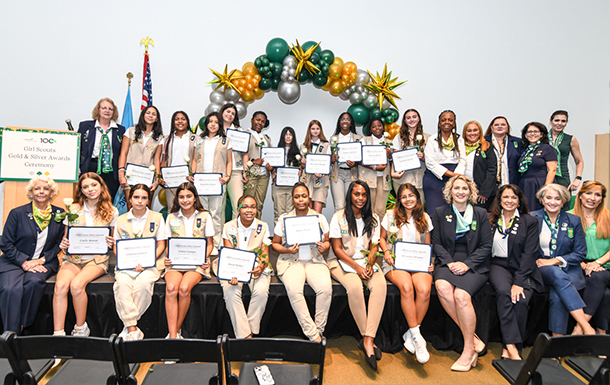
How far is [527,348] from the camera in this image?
354 cm

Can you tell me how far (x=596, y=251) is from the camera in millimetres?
3527

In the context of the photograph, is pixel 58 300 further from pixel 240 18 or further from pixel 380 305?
pixel 240 18

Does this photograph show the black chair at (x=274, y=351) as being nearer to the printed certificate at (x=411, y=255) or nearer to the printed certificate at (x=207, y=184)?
the printed certificate at (x=411, y=255)

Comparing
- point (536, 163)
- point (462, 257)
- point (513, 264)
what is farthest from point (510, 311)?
point (536, 163)

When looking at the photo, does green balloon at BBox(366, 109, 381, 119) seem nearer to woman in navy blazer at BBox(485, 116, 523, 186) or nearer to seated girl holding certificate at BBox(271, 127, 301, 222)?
seated girl holding certificate at BBox(271, 127, 301, 222)

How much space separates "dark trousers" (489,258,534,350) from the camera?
3.10 metres

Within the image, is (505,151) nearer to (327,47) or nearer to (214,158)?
(327,47)

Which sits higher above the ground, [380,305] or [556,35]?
[556,35]

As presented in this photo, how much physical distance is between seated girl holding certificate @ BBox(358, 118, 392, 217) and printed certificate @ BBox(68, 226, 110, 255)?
3191 mm

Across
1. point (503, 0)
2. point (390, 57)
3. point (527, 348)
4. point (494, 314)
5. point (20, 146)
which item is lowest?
point (527, 348)

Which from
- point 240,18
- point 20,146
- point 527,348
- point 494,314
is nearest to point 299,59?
point 240,18

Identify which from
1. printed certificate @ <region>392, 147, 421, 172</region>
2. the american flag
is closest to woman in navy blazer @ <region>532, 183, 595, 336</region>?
printed certificate @ <region>392, 147, 421, 172</region>

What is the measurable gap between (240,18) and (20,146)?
170 inches

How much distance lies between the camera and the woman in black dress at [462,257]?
3.10 meters
